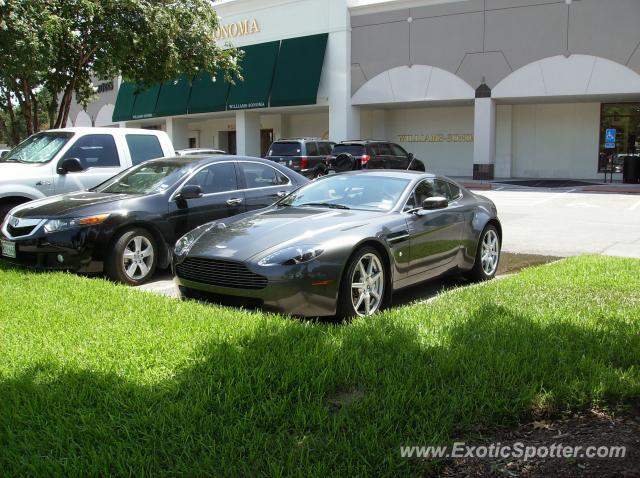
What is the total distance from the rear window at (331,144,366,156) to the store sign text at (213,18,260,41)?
14.3 metres

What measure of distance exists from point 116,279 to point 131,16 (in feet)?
32.2

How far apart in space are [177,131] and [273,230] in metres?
34.3

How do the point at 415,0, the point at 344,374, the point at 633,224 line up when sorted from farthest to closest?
the point at 415,0, the point at 633,224, the point at 344,374

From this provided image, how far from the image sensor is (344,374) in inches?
150

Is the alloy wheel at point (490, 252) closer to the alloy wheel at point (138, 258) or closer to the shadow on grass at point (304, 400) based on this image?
the shadow on grass at point (304, 400)

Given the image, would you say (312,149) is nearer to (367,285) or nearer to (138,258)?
(138,258)

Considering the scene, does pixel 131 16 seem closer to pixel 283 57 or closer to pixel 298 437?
pixel 298 437

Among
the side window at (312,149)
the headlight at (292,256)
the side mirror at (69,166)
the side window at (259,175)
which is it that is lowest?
the headlight at (292,256)

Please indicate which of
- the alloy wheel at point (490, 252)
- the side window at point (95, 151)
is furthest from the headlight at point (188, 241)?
the side window at point (95, 151)

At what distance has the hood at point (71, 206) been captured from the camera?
7.05 meters

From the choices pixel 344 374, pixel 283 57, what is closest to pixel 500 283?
pixel 344 374

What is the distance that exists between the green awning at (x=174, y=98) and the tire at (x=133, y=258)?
2933cm

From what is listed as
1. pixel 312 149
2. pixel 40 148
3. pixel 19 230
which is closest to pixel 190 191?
pixel 19 230

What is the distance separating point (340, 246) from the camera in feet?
17.6
